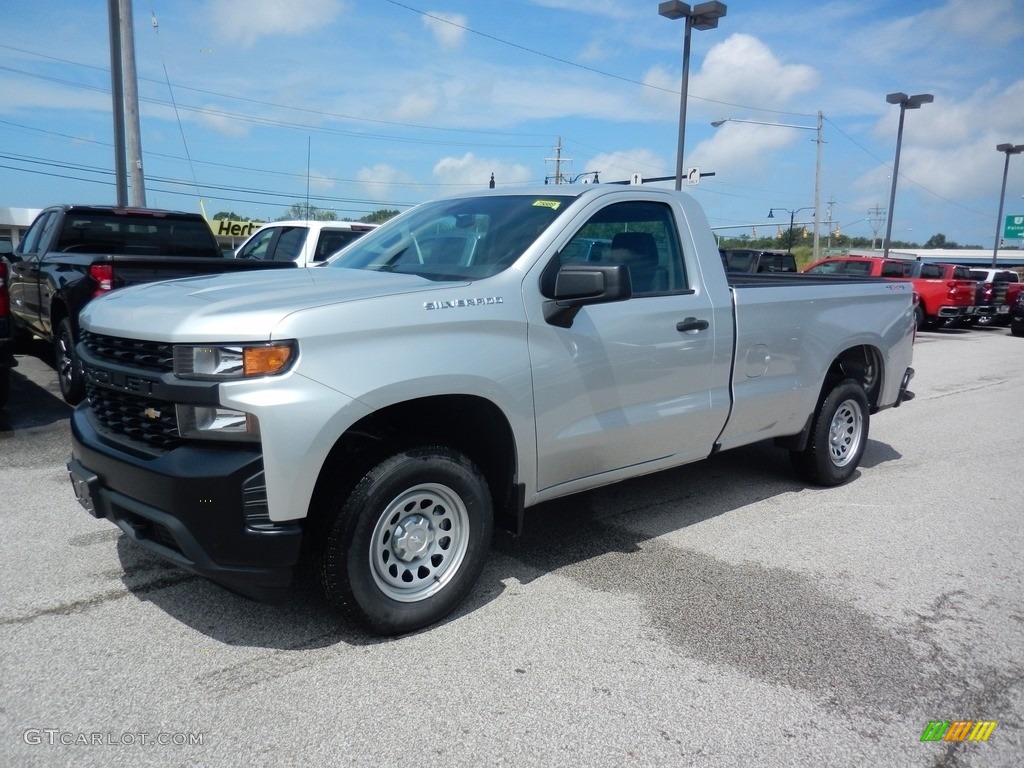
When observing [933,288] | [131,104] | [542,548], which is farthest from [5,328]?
[933,288]

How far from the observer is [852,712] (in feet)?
10.3

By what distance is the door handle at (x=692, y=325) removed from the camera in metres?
4.61

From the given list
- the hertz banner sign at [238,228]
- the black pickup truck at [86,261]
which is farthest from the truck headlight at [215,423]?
the hertz banner sign at [238,228]

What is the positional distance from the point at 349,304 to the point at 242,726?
64.1 inches

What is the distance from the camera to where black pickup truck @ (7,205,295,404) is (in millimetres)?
6953

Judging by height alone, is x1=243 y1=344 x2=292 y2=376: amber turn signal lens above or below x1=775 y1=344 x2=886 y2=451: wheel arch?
above

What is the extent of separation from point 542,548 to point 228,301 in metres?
2.30

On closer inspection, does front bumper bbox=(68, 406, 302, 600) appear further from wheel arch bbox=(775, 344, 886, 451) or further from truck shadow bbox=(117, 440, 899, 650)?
wheel arch bbox=(775, 344, 886, 451)

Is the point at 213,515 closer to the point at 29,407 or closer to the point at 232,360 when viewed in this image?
the point at 232,360

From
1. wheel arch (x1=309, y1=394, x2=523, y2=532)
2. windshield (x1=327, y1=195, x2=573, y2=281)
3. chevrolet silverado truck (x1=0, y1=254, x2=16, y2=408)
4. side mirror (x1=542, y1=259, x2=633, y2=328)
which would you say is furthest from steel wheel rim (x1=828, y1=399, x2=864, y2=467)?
chevrolet silverado truck (x1=0, y1=254, x2=16, y2=408)

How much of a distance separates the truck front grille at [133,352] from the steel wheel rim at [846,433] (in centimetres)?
466

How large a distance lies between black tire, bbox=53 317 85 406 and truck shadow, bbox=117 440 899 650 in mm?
3572

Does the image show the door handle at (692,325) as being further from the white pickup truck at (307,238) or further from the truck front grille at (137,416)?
the white pickup truck at (307,238)

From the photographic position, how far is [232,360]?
3143 mm
